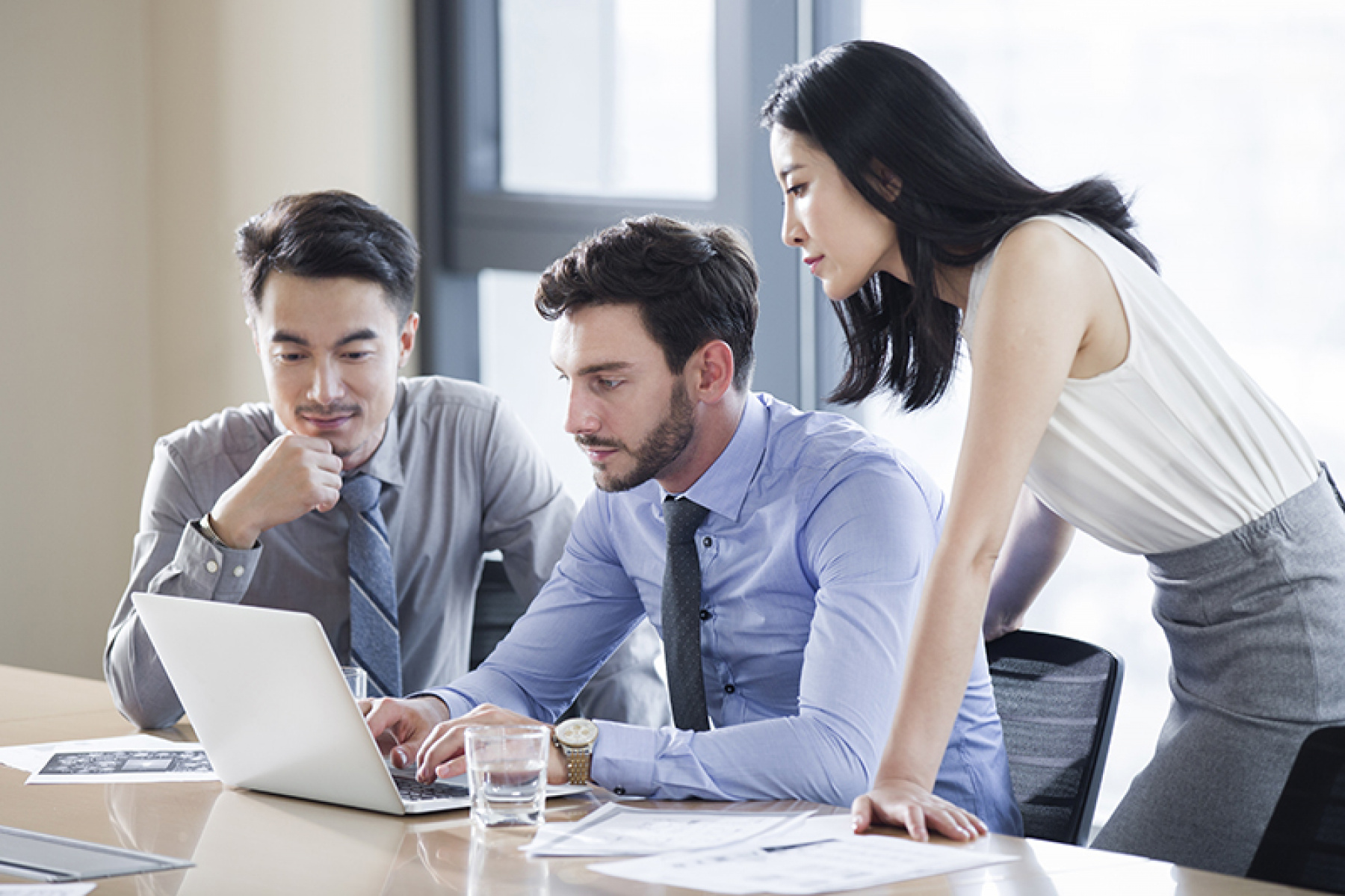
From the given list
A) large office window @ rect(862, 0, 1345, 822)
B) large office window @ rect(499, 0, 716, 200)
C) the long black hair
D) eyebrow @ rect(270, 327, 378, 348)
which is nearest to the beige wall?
large office window @ rect(499, 0, 716, 200)

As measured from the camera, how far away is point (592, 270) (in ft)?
6.49

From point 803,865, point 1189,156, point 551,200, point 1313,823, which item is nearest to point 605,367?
point 803,865

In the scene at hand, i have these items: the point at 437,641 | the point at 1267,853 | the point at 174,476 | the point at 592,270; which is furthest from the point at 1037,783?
the point at 174,476

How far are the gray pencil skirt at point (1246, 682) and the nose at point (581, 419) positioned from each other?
72 cm

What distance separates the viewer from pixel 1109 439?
1646 mm

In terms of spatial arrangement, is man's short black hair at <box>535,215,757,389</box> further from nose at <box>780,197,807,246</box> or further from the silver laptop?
the silver laptop

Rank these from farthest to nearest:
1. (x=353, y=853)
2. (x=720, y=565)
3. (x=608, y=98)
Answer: (x=608, y=98), (x=720, y=565), (x=353, y=853)

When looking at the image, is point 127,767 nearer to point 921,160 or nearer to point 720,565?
point 720,565

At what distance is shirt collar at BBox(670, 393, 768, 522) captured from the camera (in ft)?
6.25

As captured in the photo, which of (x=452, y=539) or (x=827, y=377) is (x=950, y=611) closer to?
(x=452, y=539)

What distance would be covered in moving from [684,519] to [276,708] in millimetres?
571

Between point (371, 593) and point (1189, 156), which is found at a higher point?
point (1189, 156)

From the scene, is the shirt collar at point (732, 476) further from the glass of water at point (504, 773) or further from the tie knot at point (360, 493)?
the tie knot at point (360, 493)

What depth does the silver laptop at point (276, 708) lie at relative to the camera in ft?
4.83
